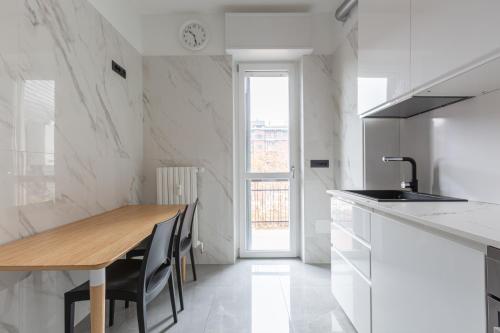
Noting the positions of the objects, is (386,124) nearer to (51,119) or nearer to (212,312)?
(212,312)

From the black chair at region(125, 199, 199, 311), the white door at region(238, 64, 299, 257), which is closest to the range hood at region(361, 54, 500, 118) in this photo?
the white door at region(238, 64, 299, 257)

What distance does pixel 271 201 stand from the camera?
11.3ft

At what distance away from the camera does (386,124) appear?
2.27 meters

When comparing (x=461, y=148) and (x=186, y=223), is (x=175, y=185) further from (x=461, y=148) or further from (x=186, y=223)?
(x=461, y=148)

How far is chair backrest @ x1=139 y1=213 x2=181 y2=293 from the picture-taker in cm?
144

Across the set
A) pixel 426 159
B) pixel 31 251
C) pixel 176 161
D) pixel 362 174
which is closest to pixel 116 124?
pixel 176 161

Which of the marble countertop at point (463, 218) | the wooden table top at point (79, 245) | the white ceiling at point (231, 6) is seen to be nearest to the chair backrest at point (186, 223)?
the wooden table top at point (79, 245)

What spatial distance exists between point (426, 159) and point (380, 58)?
2.43 feet

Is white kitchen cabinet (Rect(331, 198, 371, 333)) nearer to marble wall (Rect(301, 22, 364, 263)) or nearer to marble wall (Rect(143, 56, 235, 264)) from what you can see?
marble wall (Rect(301, 22, 364, 263))

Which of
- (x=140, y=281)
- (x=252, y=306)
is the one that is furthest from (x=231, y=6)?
(x=252, y=306)

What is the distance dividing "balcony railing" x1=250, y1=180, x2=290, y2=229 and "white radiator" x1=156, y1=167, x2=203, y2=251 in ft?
2.54

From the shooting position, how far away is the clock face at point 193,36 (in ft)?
10.4

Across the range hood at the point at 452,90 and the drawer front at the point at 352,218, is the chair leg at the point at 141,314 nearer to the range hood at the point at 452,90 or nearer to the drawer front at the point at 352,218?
the drawer front at the point at 352,218

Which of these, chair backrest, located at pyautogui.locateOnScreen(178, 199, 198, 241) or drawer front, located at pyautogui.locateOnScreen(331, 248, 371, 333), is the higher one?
chair backrest, located at pyautogui.locateOnScreen(178, 199, 198, 241)
